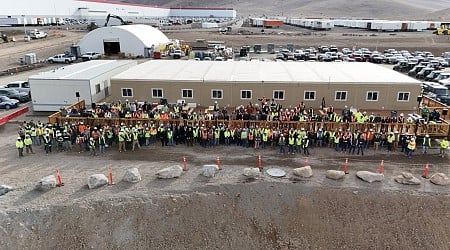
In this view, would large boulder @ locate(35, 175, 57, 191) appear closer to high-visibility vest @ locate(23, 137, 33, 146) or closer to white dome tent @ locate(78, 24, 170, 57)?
high-visibility vest @ locate(23, 137, 33, 146)

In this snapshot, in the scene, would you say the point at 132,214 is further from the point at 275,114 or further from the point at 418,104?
the point at 418,104

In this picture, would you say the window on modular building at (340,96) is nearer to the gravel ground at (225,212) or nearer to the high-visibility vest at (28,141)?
A: the gravel ground at (225,212)

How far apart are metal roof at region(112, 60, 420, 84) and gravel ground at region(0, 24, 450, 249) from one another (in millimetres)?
10537

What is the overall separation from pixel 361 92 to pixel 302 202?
13813 mm

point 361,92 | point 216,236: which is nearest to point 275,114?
point 361,92

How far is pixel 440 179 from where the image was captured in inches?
677

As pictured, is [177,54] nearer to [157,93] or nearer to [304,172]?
[157,93]

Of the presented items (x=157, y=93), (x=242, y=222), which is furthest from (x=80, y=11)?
(x=242, y=222)

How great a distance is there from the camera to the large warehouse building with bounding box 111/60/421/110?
26.9m

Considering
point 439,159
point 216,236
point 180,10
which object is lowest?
point 216,236

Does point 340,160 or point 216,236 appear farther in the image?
point 340,160

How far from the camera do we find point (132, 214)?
610 inches

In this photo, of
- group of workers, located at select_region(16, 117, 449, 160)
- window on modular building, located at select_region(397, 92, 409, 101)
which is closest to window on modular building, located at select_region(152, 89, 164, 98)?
group of workers, located at select_region(16, 117, 449, 160)

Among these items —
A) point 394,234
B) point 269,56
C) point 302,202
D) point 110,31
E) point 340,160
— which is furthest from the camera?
point 269,56
